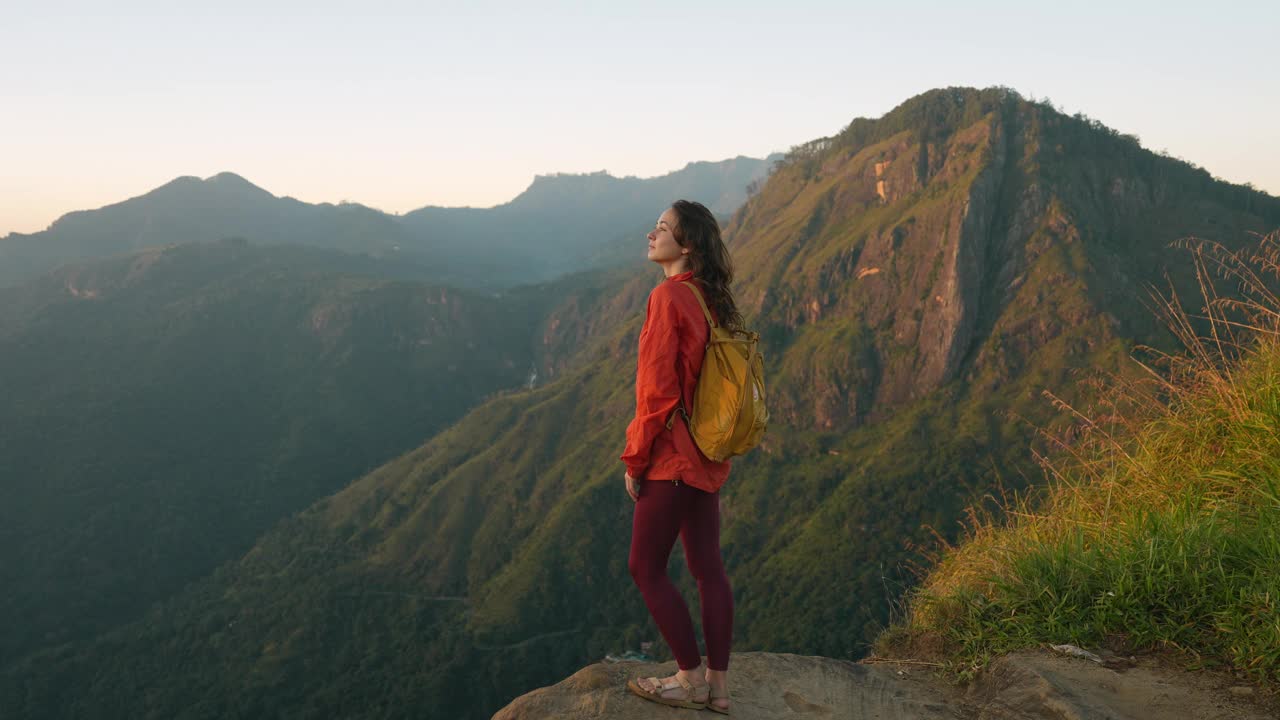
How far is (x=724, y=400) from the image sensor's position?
3725 millimetres

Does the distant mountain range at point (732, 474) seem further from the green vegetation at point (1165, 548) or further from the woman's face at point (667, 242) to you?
the woman's face at point (667, 242)

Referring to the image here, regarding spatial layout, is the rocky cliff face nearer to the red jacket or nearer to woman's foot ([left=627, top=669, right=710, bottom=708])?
woman's foot ([left=627, top=669, right=710, bottom=708])

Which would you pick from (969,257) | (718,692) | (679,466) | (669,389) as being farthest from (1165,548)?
(969,257)

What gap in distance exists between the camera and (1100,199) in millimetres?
106000

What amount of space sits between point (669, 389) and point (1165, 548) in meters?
2.91

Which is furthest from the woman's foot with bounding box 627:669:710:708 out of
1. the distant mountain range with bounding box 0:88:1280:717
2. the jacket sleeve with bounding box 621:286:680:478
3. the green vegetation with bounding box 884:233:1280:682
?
the distant mountain range with bounding box 0:88:1280:717

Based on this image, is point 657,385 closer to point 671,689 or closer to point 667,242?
point 667,242

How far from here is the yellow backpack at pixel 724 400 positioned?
369cm

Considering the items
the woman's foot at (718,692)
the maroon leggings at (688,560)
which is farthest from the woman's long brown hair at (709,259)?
the woman's foot at (718,692)

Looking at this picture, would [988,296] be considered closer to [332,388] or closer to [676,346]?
[676,346]

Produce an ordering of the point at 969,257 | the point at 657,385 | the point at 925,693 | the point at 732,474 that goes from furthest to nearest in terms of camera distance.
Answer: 1. the point at 969,257
2. the point at 732,474
3. the point at 925,693
4. the point at 657,385

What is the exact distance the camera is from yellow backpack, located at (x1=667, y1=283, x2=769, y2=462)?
3.69 meters

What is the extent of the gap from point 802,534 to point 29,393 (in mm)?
157917

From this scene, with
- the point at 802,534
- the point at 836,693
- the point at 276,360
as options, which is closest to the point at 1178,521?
the point at 836,693
